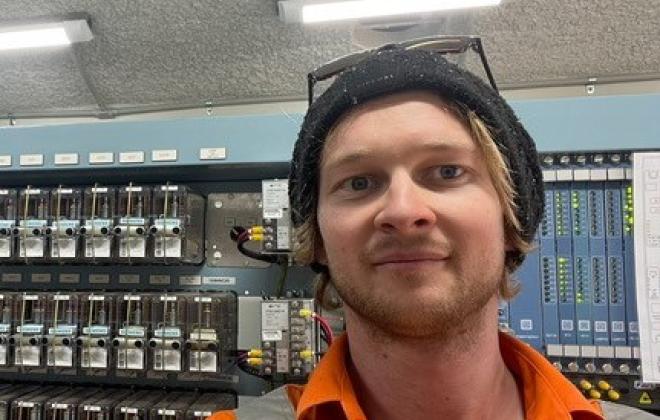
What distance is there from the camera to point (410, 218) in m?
0.64

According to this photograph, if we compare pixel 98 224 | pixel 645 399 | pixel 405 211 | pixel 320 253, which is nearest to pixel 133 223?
pixel 98 224

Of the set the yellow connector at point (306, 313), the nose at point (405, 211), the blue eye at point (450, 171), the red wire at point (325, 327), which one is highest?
the blue eye at point (450, 171)

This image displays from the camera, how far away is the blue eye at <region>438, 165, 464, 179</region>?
70 centimetres

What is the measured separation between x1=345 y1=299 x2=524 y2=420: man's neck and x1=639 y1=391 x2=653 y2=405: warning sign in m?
0.59

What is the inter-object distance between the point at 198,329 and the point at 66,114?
6.12 ft

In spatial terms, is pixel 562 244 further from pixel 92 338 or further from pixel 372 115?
pixel 92 338

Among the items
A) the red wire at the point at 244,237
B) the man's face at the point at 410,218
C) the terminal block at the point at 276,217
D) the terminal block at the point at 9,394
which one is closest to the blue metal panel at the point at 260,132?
the terminal block at the point at 276,217

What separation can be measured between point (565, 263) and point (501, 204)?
0.57 meters

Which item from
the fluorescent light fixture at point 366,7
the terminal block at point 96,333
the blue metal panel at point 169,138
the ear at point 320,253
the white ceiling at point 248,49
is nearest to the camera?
the ear at point 320,253

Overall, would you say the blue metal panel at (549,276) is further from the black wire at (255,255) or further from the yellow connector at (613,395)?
the black wire at (255,255)

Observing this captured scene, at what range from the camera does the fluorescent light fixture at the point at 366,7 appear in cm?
161

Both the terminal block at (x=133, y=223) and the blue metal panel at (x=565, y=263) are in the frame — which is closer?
the blue metal panel at (x=565, y=263)

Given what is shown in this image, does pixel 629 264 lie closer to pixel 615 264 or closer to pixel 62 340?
pixel 615 264

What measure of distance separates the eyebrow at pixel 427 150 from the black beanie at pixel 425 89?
0.06 meters
